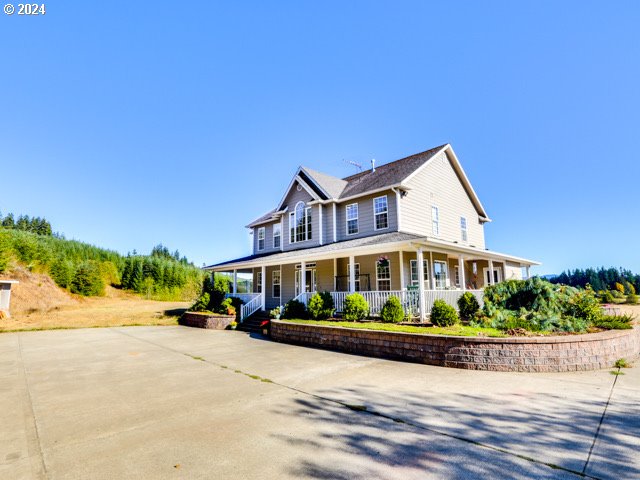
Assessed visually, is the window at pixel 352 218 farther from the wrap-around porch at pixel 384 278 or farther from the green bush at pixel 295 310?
the green bush at pixel 295 310

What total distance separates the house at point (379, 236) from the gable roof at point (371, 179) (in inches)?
2.6

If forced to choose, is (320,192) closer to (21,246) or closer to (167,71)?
(167,71)

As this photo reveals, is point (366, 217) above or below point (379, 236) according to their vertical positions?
above

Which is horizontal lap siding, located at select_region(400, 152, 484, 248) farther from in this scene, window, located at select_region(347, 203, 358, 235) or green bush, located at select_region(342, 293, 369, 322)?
green bush, located at select_region(342, 293, 369, 322)

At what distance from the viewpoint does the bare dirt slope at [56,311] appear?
18.5 metres

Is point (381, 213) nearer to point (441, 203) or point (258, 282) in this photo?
point (441, 203)

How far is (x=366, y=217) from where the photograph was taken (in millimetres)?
16469

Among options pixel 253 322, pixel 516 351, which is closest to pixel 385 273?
pixel 253 322

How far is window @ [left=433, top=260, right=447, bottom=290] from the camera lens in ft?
51.1

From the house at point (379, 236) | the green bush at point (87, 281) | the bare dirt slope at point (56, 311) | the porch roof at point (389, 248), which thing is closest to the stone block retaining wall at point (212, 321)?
the house at point (379, 236)

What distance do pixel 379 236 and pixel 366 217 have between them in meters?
1.95

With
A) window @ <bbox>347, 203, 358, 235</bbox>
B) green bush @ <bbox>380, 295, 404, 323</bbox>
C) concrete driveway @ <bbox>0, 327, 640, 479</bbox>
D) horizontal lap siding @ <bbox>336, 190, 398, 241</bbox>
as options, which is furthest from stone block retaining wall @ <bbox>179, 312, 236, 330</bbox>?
green bush @ <bbox>380, 295, 404, 323</bbox>

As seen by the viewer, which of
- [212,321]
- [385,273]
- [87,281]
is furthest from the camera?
[87,281]

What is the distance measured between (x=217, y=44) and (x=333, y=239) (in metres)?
10.5
